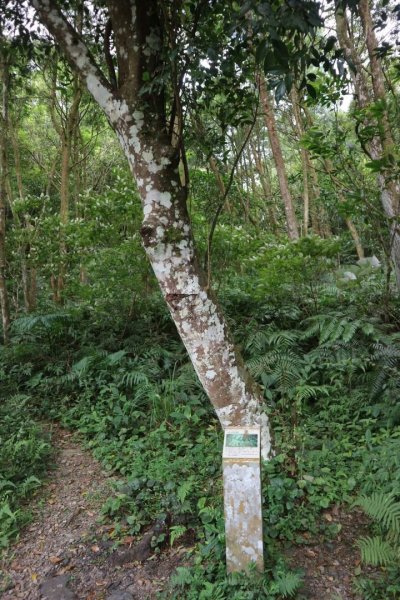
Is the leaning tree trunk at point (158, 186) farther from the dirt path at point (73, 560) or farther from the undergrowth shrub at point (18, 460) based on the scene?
the undergrowth shrub at point (18, 460)

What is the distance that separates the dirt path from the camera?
309cm

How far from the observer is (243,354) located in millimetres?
6000

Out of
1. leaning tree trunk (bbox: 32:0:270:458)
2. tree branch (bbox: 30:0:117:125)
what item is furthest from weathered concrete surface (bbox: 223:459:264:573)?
tree branch (bbox: 30:0:117:125)

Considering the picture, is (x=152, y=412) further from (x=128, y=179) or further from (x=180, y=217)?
(x=128, y=179)

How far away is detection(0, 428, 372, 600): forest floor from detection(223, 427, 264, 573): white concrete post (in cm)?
47

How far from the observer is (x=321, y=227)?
1722cm

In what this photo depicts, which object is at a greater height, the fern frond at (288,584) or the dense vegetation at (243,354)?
the dense vegetation at (243,354)

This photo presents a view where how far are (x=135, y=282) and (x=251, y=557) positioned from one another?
4.67m

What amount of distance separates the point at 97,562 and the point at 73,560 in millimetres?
222

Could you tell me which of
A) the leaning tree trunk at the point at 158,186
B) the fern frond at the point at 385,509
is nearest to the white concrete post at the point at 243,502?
the fern frond at the point at 385,509

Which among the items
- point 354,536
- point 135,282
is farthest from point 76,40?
point 354,536

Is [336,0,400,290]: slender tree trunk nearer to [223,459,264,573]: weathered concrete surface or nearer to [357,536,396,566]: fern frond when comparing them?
[357,536,396,566]: fern frond

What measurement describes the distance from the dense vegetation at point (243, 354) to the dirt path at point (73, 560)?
18cm

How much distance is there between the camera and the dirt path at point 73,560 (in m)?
3.09
